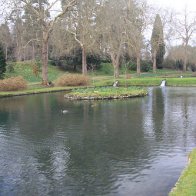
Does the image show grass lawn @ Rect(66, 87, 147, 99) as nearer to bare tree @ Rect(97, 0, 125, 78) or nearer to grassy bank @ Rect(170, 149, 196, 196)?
bare tree @ Rect(97, 0, 125, 78)

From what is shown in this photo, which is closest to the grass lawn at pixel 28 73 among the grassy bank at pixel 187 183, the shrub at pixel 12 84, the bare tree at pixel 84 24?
the bare tree at pixel 84 24

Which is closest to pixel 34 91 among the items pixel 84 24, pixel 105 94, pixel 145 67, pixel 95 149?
pixel 105 94

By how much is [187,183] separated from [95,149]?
20.0ft

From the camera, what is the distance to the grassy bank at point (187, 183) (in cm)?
1074

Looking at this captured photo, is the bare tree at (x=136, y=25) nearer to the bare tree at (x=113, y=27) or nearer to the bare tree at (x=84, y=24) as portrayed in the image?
the bare tree at (x=113, y=27)

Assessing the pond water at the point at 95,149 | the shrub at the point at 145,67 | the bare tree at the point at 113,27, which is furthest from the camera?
the shrub at the point at 145,67

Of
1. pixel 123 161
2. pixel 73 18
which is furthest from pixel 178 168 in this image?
pixel 73 18

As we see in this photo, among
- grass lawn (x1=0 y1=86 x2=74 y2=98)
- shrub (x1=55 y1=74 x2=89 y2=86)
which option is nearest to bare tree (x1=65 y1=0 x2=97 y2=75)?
shrub (x1=55 y1=74 x2=89 y2=86)

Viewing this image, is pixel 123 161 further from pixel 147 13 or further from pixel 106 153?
pixel 147 13

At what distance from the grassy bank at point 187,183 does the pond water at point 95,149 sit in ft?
1.35

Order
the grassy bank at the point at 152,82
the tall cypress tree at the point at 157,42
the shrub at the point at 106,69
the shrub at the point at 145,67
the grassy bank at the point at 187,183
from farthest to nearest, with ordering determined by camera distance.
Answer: the shrub at the point at 145,67
the shrub at the point at 106,69
the tall cypress tree at the point at 157,42
the grassy bank at the point at 152,82
the grassy bank at the point at 187,183

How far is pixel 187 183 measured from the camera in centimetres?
1151

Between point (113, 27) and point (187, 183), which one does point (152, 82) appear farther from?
point (187, 183)

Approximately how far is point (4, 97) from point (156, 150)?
27566mm
